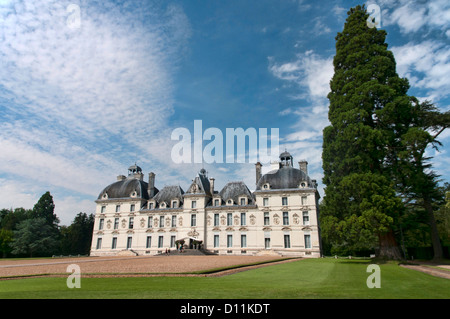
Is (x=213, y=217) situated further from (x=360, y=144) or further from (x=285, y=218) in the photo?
(x=360, y=144)

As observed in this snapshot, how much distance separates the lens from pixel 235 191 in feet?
145

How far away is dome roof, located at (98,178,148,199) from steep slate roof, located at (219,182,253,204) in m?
14.2

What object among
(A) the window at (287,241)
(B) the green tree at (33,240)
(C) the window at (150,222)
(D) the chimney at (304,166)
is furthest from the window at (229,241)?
(B) the green tree at (33,240)

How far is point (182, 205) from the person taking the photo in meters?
45.3

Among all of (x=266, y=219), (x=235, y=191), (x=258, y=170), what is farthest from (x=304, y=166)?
(x=235, y=191)

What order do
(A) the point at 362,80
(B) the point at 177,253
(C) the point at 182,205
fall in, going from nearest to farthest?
(A) the point at 362,80
(B) the point at 177,253
(C) the point at 182,205

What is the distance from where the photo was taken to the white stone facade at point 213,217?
38.7 m

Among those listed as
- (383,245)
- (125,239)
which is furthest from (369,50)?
(125,239)

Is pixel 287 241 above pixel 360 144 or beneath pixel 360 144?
beneath

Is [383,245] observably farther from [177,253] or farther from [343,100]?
[177,253]

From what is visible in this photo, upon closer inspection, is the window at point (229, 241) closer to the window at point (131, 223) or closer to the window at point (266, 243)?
the window at point (266, 243)

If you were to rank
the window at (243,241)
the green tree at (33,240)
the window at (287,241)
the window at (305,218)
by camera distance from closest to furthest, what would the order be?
the window at (287,241)
the window at (305,218)
the window at (243,241)
the green tree at (33,240)

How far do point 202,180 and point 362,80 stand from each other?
95.5ft

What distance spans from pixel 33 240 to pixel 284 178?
136ft
